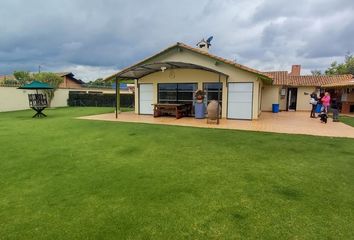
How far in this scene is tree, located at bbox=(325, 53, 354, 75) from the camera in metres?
40.1

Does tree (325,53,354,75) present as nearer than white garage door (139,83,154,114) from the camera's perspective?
No

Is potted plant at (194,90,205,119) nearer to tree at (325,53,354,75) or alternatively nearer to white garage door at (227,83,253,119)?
white garage door at (227,83,253,119)

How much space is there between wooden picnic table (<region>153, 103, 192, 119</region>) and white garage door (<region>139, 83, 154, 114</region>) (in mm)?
1459

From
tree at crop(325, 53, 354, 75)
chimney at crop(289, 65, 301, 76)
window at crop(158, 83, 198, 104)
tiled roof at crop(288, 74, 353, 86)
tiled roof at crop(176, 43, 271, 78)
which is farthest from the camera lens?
tree at crop(325, 53, 354, 75)

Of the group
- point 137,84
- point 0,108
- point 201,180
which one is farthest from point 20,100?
point 201,180

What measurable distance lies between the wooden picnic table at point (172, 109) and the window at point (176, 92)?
0.61 metres

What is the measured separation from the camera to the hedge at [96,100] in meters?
23.0

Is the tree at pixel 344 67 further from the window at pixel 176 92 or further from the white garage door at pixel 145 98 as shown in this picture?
the white garage door at pixel 145 98

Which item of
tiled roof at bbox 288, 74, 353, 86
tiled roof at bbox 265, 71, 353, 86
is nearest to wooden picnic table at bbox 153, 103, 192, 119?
tiled roof at bbox 265, 71, 353, 86

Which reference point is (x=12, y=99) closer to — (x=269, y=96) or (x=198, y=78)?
(x=198, y=78)

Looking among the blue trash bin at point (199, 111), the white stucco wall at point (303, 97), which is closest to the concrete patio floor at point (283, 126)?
the blue trash bin at point (199, 111)

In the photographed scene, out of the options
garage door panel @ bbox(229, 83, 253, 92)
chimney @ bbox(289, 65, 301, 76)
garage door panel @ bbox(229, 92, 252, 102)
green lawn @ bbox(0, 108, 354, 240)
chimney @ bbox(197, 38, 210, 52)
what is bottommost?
green lawn @ bbox(0, 108, 354, 240)

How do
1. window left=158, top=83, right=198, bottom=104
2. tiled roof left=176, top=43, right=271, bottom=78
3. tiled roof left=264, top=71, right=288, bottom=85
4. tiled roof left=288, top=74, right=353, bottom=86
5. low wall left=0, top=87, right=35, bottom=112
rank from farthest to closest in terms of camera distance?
tiled roof left=288, top=74, right=353, bottom=86 < tiled roof left=264, top=71, right=288, bottom=85 < low wall left=0, top=87, right=35, bottom=112 < window left=158, top=83, right=198, bottom=104 < tiled roof left=176, top=43, right=271, bottom=78

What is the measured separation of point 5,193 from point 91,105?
71.8 feet
